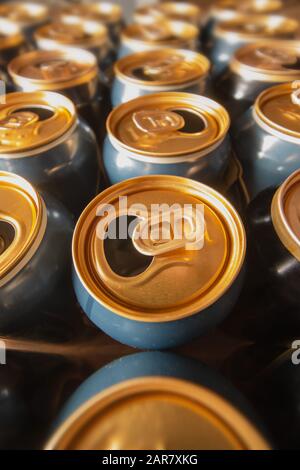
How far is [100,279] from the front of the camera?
56 cm

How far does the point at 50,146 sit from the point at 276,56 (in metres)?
0.70

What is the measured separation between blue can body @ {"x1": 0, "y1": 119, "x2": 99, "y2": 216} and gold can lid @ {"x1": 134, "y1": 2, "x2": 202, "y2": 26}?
0.85 meters

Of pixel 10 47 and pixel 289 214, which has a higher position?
pixel 10 47

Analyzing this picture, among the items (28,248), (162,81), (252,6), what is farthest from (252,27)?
(28,248)

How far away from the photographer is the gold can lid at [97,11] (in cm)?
152

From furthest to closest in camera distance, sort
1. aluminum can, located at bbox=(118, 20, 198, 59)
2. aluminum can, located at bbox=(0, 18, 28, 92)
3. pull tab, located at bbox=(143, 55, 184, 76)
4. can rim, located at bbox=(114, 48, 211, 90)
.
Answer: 1. aluminum can, located at bbox=(0, 18, 28, 92)
2. aluminum can, located at bbox=(118, 20, 198, 59)
3. pull tab, located at bbox=(143, 55, 184, 76)
4. can rim, located at bbox=(114, 48, 211, 90)

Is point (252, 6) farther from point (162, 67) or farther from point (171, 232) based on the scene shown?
point (171, 232)

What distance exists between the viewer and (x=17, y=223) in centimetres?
63

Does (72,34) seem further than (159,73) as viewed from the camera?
Yes

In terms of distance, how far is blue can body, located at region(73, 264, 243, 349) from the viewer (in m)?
0.51

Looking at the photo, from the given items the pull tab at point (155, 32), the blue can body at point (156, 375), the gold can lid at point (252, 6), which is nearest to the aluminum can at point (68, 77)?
the pull tab at point (155, 32)

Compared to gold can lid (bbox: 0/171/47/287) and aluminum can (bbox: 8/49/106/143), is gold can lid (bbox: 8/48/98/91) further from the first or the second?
gold can lid (bbox: 0/171/47/287)

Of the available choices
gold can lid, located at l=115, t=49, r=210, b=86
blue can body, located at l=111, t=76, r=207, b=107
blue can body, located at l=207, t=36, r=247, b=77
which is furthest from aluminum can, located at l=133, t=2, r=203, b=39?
blue can body, located at l=111, t=76, r=207, b=107
